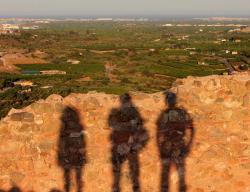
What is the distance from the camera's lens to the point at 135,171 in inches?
242

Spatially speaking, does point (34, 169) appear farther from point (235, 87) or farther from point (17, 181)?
point (235, 87)

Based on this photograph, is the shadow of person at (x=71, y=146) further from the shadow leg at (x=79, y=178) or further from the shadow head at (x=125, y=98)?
the shadow head at (x=125, y=98)

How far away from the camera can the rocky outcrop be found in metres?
6.13

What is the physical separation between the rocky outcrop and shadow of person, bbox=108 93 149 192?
0.07 feet

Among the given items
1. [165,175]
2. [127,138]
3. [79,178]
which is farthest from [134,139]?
[79,178]

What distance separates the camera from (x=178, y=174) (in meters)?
6.13

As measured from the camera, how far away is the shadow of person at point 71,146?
242 inches

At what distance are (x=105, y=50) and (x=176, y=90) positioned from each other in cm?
6381

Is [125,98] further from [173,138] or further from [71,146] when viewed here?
[71,146]

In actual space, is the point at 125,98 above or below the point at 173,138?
above

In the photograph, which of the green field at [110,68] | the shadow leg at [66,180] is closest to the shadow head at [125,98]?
the shadow leg at [66,180]

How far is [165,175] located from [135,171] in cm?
41

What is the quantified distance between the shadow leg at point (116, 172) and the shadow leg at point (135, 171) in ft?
0.54

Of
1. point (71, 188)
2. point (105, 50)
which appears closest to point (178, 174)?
point (71, 188)
